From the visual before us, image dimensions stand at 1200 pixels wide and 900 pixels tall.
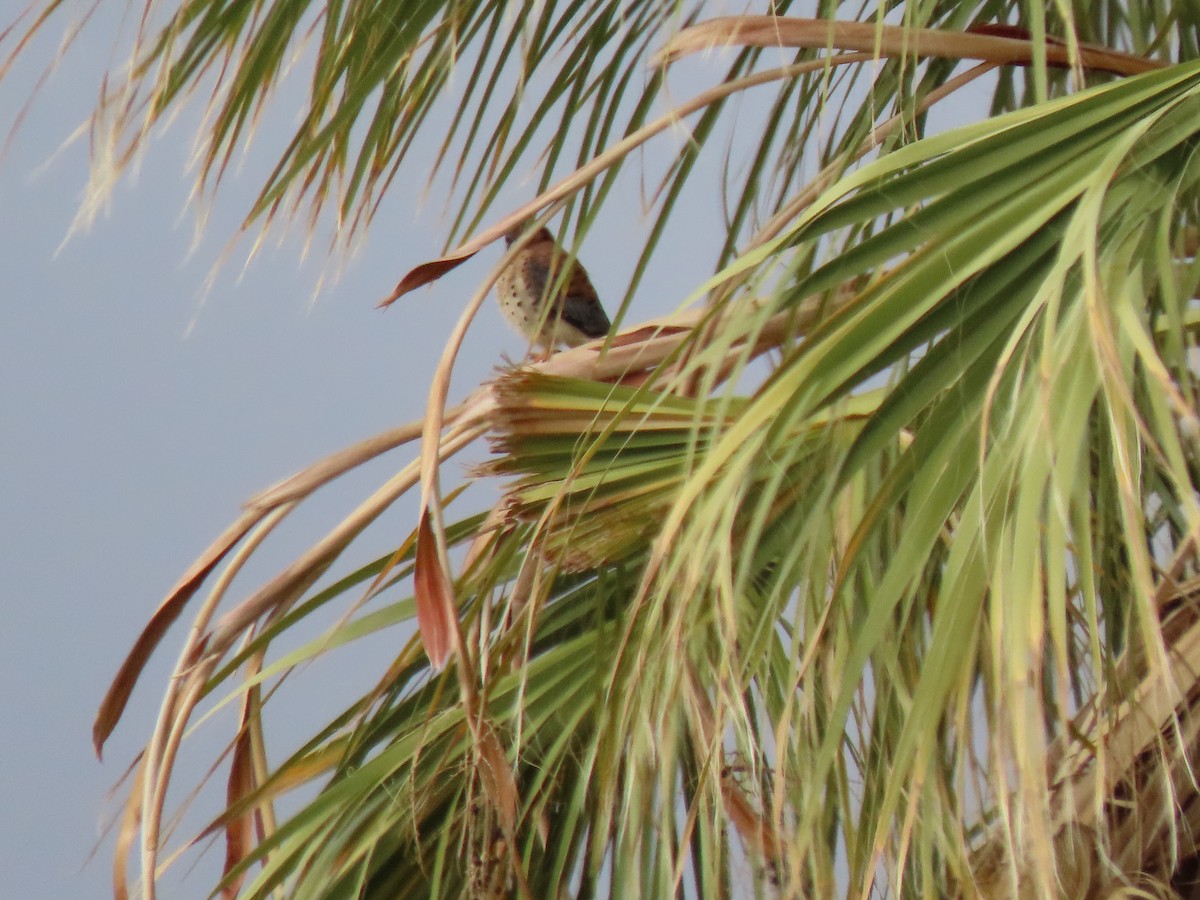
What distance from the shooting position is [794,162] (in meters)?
1.81

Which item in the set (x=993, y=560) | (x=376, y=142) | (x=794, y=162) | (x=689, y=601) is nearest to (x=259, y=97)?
(x=376, y=142)

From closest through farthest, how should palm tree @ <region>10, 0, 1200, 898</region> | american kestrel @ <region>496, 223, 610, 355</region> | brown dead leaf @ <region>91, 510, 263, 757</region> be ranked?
palm tree @ <region>10, 0, 1200, 898</region> → brown dead leaf @ <region>91, 510, 263, 757</region> → american kestrel @ <region>496, 223, 610, 355</region>

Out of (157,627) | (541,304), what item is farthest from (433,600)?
(541,304)

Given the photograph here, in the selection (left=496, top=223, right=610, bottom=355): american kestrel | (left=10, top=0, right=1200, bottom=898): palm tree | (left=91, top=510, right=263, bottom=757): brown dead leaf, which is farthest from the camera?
(left=496, top=223, right=610, bottom=355): american kestrel

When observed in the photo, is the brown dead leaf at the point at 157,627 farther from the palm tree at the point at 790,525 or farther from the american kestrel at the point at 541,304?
the american kestrel at the point at 541,304

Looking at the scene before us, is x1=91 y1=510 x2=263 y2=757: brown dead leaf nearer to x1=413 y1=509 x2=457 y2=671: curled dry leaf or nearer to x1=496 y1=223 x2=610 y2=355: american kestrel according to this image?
x1=413 y1=509 x2=457 y2=671: curled dry leaf

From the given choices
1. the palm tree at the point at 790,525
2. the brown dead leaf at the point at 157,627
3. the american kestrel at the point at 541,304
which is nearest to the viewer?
the palm tree at the point at 790,525

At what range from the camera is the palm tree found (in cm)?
90

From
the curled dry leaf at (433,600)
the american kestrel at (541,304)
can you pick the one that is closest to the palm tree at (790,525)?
the curled dry leaf at (433,600)

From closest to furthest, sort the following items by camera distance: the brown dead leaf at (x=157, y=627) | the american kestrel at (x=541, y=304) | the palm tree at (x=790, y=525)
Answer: the palm tree at (x=790, y=525)
the brown dead leaf at (x=157, y=627)
the american kestrel at (x=541, y=304)

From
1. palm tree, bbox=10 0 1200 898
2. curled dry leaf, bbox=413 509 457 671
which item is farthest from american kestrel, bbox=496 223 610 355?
curled dry leaf, bbox=413 509 457 671

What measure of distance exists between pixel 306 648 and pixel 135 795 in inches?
7.2

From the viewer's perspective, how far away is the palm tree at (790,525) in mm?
905

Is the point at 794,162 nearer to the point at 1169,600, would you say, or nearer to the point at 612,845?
the point at 1169,600
